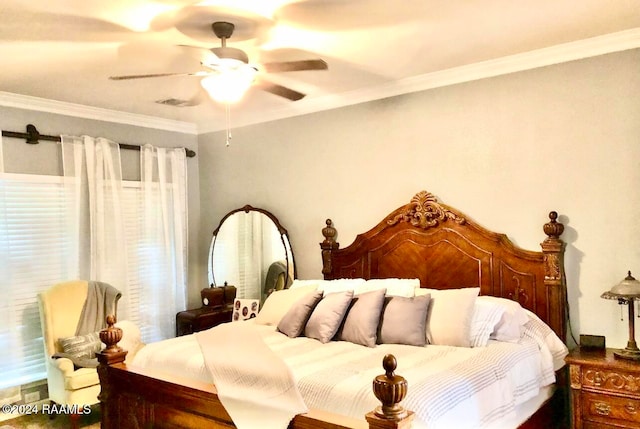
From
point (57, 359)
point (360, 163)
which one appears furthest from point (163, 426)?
point (360, 163)

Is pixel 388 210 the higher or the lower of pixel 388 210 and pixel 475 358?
the higher

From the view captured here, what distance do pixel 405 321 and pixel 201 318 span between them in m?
2.30

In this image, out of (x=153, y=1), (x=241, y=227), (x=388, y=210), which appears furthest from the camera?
(x=241, y=227)

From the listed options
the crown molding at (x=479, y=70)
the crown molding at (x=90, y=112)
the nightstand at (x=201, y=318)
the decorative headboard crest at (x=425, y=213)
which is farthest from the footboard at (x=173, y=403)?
the crown molding at (x=479, y=70)

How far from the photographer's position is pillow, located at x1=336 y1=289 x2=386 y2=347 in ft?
10.6

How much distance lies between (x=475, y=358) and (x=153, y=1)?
7.89ft

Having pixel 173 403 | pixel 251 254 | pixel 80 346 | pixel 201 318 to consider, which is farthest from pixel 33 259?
pixel 173 403

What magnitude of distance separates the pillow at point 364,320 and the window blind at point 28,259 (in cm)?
249

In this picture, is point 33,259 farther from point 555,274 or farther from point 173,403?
point 555,274

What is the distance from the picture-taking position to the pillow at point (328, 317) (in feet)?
11.0

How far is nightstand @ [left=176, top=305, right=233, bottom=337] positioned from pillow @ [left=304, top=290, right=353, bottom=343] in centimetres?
170

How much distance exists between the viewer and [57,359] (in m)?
3.84

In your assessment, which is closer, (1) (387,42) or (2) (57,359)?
(1) (387,42)

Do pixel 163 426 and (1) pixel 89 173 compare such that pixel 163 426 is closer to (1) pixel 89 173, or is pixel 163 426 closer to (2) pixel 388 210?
(2) pixel 388 210
